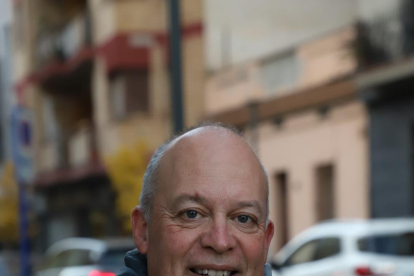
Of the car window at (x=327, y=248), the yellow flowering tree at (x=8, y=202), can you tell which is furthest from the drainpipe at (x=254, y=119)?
the yellow flowering tree at (x=8, y=202)

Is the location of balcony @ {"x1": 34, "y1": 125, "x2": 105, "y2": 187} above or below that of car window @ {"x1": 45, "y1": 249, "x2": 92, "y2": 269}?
above

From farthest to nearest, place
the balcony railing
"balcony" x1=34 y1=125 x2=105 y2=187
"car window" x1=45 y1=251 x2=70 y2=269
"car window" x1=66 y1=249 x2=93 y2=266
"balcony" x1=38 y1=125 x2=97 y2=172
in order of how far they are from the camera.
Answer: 1. the balcony railing
2. "balcony" x1=38 y1=125 x2=97 y2=172
3. "balcony" x1=34 y1=125 x2=105 y2=187
4. "car window" x1=45 y1=251 x2=70 y2=269
5. "car window" x1=66 y1=249 x2=93 y2=266

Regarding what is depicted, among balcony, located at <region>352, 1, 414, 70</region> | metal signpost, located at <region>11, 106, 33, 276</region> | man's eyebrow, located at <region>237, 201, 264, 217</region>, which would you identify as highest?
balcony, located at <region>352, 1, 414, 70</region>

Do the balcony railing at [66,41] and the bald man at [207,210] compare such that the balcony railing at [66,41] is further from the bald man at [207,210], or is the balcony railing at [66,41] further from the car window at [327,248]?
the bald man at [207,210]

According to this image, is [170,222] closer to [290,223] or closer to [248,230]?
[248,230]

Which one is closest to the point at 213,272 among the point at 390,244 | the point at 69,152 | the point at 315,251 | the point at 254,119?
the point at 390,244

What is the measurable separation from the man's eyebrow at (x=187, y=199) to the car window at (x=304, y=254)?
560 inches

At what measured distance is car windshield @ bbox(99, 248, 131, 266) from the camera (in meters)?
15.9

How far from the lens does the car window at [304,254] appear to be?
673 inches

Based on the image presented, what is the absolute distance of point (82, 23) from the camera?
1387 inches

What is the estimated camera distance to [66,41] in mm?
37375

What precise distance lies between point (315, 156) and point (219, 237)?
22.4 metres

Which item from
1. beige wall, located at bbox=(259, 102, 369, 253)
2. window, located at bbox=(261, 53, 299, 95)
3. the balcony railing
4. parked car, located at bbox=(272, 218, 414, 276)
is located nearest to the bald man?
parked car, located at bbox=(272, 218, 414, 276)

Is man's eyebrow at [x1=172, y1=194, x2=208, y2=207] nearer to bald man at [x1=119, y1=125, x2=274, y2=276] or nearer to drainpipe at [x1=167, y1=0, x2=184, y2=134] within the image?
bald man at [x1=119, y1=125, x2=274, y2=276]
